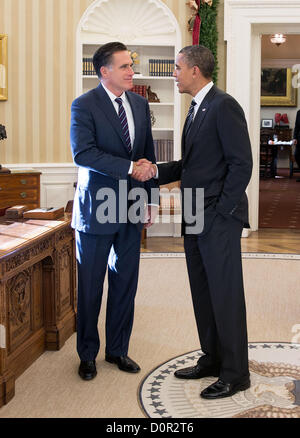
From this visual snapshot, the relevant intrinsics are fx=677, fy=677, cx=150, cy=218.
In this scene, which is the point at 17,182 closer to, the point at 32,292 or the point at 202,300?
the point at 32,292

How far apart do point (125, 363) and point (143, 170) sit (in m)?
1.15

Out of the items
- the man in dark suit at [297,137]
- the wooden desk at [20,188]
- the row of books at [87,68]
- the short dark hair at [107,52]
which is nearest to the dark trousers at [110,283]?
the short dark hair at [107,52]

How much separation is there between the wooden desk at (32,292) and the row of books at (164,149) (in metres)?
4.10

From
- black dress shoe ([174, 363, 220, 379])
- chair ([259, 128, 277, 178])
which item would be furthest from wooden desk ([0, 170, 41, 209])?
chair ([259, 128, 277, 178])

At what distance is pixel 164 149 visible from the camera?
8.61 meters

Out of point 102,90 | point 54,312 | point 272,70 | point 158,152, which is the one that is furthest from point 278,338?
point 272,70

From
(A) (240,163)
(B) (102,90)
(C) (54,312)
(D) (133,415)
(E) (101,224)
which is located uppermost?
(B) (102,90)

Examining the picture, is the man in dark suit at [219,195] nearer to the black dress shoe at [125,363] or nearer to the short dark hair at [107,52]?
the short dark hair at [107,52]

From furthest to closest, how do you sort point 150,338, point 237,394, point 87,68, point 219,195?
1. point 87,68
2. point 150,338
3. point 237,394
4. point 219,195

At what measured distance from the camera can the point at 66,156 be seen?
27.7 ft

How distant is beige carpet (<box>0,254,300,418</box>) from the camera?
3.45 m

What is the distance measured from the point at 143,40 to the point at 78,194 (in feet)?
16.4

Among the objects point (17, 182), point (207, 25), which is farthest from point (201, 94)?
point (207, 25)

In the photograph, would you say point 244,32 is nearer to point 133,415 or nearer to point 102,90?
point 102,90
